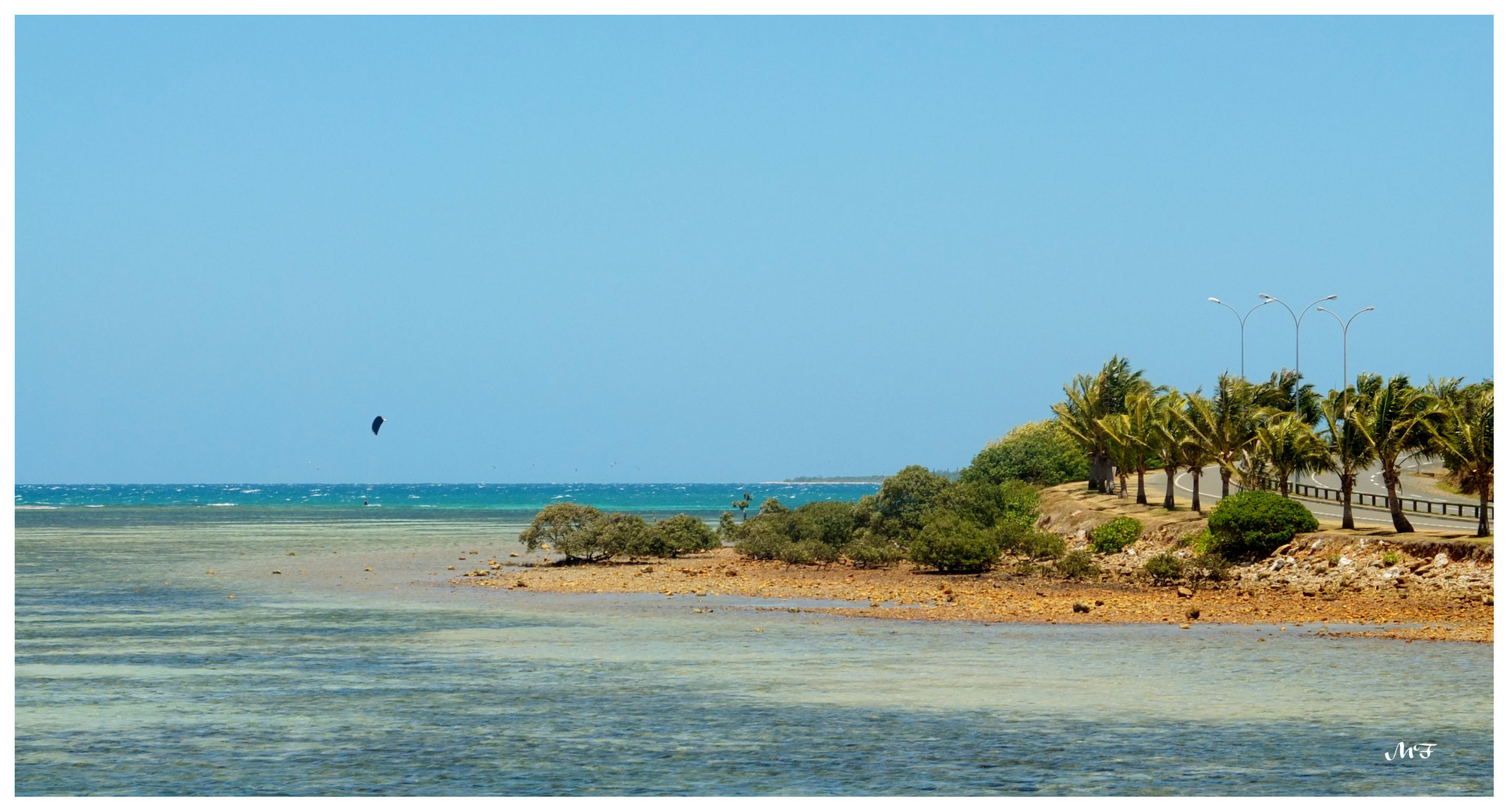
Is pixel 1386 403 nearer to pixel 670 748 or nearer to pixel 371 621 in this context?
pixel 371 621

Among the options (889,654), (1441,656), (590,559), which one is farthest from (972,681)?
(590,559)

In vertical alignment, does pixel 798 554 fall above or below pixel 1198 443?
below

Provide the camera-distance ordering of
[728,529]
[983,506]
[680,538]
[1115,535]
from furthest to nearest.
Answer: [728,529], [983,506], [680,538], [1115,535]

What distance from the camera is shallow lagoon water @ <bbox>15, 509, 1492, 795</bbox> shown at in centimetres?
1611

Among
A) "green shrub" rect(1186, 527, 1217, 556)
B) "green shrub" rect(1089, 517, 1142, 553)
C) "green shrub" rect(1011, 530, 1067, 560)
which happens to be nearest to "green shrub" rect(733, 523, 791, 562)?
"green shrub" rect(1011, 530, 1067, 560)

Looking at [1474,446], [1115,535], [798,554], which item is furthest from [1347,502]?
[798,554]

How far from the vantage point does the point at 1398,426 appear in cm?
4388

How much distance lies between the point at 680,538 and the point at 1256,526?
21.9 metres

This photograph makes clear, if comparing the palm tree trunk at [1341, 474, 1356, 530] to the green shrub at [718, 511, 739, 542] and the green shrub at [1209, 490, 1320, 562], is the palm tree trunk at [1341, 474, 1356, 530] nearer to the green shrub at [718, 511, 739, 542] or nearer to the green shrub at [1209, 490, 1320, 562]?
the green shrub at [1209, 490, 1320, 562]

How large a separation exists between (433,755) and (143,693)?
728 centimetres

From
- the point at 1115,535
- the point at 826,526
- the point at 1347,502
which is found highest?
the point at 1347,502

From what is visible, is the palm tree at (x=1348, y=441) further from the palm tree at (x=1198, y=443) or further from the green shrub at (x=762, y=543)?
the green shrub at (x=762, y=543)

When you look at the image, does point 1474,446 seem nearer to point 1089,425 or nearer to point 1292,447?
point 1292,447

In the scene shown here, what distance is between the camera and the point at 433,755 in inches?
676
